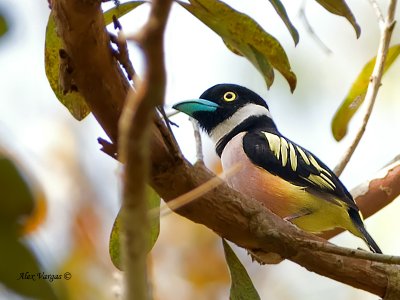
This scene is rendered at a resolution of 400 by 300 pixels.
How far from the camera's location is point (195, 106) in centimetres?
409

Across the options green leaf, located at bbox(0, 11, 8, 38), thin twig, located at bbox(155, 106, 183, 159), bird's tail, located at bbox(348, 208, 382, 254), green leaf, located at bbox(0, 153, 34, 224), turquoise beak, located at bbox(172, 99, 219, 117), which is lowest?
bird's tail, located at bbox(348, 208, 382, 254)

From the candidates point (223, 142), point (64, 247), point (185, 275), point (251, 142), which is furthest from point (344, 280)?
point (185, 275)

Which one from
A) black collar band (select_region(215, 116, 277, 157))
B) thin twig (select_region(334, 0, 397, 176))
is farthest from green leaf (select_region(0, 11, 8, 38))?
black collar band (select_region(215, 116, 277, 157))

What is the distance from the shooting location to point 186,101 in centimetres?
392

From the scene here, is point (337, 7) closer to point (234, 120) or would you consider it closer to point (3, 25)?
point (3, 25)

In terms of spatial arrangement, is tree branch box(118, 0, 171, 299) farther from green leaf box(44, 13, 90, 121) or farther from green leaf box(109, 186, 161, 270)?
green leaf box(109, 186, 161, 270)

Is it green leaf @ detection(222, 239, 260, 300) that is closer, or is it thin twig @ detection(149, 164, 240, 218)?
thin twig @ detection(149, 164, 240, 218)

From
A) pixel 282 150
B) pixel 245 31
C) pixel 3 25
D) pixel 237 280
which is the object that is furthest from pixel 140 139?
pixel 282 150

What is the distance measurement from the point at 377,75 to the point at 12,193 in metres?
2.75

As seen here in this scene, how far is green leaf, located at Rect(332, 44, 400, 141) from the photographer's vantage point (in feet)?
12.1

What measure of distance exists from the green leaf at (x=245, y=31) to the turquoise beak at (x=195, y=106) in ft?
4.41

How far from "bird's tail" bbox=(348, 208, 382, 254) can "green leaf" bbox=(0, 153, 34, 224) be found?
9.42 ft

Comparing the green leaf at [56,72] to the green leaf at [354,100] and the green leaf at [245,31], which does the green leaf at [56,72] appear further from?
the green leaf at [354,100]

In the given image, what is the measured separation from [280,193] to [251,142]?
0.40m
